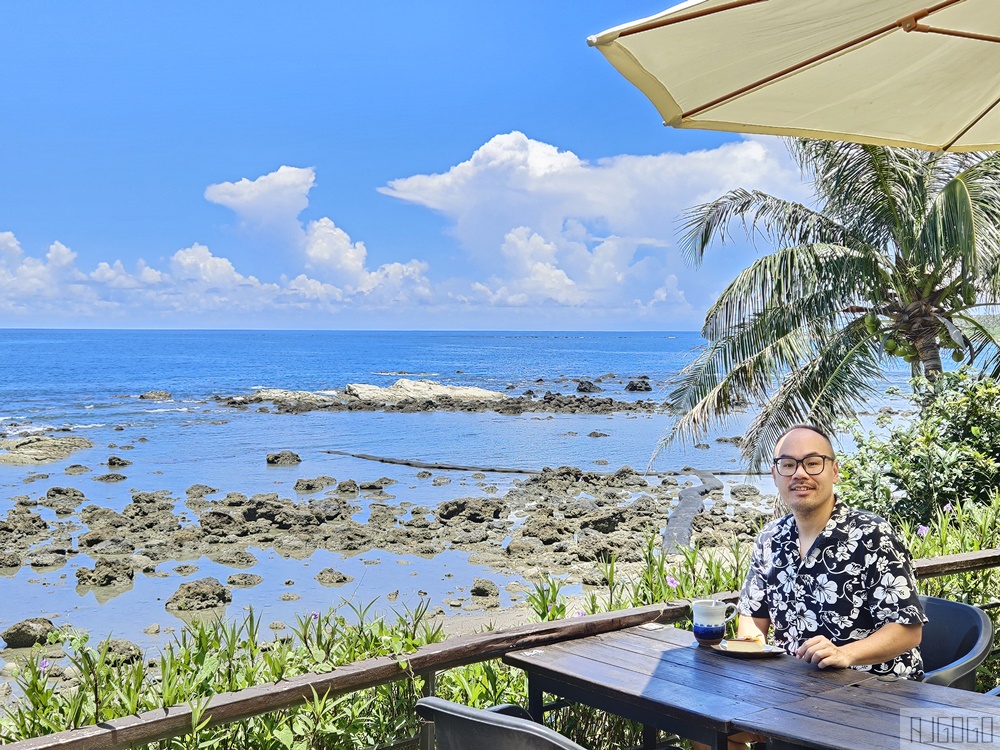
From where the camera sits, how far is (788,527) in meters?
3.54

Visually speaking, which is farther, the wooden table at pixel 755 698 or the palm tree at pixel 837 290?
the palm tree at pixel 837 290

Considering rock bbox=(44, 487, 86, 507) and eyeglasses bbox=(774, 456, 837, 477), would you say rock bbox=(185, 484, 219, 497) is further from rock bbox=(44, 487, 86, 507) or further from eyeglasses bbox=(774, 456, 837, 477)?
eyeglasses bbox=(774, 456, 837, 477)

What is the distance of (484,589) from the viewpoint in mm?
12016

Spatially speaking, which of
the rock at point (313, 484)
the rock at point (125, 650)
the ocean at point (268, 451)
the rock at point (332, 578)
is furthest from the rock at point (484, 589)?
the rock at point (313, 484)

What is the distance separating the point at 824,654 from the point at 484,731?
1.29 m

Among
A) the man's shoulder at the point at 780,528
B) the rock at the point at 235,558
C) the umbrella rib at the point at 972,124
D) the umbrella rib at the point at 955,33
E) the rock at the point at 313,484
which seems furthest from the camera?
the rock at the point at 313,484

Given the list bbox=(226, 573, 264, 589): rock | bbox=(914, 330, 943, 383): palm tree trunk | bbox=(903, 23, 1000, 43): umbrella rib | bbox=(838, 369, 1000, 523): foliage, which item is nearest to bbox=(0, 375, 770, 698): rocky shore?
bbox=(226, 573, 264, 589): rock

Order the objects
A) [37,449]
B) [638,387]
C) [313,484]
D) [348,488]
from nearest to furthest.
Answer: [348,488]
[313,484]
[37,449]
[638,387]

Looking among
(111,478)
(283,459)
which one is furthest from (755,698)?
(283,459)

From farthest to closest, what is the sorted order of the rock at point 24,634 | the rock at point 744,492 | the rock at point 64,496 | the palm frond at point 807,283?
the rock at point 744,492
the rock at point 64,496
the palm frond at point 807,283
the rock at point 24,634

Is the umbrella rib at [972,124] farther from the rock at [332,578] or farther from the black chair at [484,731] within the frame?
the rock at [332,578]

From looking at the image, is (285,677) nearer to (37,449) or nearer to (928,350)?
(928,350)

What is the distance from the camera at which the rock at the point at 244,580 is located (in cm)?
1253

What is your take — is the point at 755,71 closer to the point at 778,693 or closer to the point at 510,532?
the point at 778,693
